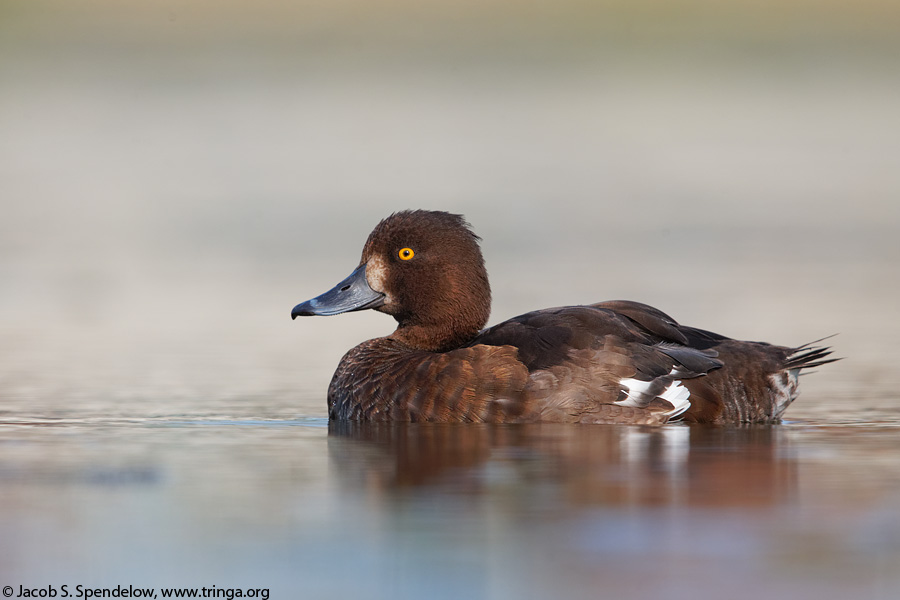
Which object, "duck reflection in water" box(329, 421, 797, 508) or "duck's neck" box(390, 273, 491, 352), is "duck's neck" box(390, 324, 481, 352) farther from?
"duck reflection in water" box(329, 421, 797, 508)

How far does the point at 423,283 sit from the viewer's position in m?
7.03

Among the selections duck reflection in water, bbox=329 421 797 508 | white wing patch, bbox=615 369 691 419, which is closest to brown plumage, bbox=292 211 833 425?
white wing patch, bbox=615 369 691 419

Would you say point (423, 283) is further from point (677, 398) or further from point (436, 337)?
point (677, 398)

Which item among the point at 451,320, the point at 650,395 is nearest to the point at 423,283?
the point at 451,320

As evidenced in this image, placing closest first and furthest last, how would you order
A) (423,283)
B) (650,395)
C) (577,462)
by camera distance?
1. (577,462)
2. (650,395)
3. (423,283)

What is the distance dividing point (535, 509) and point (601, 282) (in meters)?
6.73

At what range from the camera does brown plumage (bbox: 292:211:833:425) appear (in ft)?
20.7

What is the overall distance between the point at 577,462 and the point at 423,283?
215cm

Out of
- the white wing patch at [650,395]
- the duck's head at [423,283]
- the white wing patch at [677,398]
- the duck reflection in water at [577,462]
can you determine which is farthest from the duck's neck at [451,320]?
→ the white wing patch at [677,398]

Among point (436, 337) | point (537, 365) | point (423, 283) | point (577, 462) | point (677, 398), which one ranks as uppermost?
point (423, 283)

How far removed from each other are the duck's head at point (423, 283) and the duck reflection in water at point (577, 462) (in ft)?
2.79

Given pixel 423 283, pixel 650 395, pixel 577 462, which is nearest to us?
pixel 577 462

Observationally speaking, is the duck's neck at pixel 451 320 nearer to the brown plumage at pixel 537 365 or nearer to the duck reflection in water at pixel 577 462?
the brown plumage at pixel 537 365

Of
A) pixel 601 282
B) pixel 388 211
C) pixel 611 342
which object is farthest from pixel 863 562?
pixel 388 211
